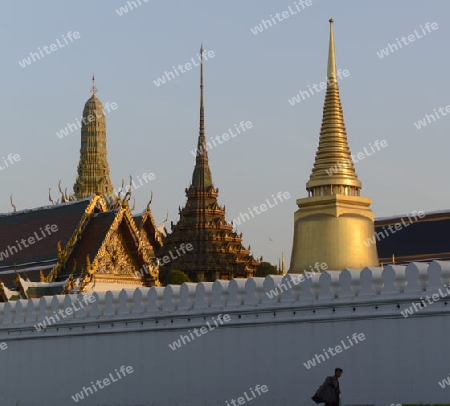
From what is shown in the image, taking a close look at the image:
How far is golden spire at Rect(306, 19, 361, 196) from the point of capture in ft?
106

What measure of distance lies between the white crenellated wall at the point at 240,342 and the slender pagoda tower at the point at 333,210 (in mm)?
11410

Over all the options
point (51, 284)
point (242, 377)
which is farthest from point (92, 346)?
point (51, 284)

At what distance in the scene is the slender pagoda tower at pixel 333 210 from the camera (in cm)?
3116

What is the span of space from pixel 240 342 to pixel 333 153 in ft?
50.6

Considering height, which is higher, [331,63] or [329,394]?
[331,63]

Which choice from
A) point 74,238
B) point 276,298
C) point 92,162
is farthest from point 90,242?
point 92,162

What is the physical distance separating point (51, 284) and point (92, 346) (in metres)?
12.7

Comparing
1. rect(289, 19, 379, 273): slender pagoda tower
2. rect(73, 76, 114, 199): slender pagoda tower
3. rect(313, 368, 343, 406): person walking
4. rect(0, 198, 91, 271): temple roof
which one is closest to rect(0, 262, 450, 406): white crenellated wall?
rect(313, 368, 343, 406): person walking

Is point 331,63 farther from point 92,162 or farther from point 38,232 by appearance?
point 92,162

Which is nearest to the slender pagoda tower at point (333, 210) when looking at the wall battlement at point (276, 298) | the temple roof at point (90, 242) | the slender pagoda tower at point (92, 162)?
the temple roof at point (90, 242)

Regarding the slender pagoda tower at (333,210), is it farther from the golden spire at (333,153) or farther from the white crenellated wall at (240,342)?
the white crenellated wall at (240,342)

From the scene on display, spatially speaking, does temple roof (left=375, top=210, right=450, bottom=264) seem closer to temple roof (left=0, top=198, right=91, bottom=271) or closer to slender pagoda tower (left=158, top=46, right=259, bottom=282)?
temple roof (left=0, top=198, right=91, bottom=271)

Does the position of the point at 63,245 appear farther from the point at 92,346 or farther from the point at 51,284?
the point at 92,346

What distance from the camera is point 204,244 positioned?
56438mm
